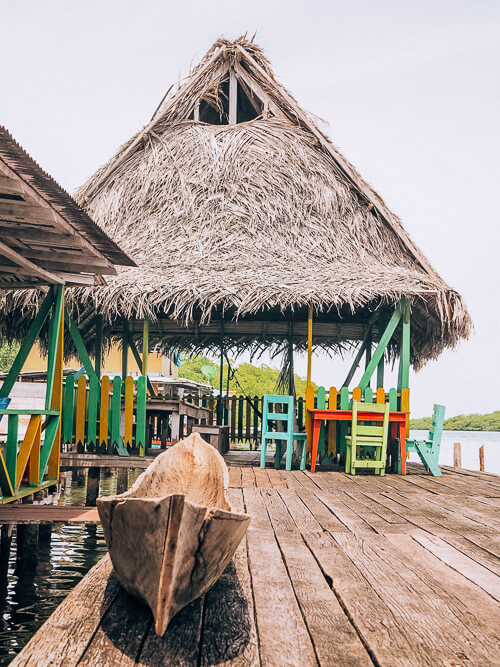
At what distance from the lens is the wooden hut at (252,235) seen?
30.0 ft

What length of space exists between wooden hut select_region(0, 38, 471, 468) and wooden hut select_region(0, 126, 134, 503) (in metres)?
2.61

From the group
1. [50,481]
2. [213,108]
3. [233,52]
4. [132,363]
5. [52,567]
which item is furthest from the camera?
[132,363]

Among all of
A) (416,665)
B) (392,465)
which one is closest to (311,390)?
(392,465)

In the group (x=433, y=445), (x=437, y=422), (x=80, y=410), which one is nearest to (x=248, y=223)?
(x=80, y=410)

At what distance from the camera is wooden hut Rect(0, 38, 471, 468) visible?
9.16 m

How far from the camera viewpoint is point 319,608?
2709 mm

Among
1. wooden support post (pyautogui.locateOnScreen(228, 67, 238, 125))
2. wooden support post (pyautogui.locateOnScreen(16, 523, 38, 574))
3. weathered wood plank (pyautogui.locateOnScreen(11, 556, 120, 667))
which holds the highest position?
wooden support post (pyautogui.locateOnScreen(228, 67, 238, 125))

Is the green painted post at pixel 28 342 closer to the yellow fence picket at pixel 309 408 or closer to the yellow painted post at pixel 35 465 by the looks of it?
the yellow painted post at pixel 35 465

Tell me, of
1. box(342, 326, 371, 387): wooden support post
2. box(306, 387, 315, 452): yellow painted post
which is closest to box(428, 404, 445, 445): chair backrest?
box(306, 387, 315, 452): yellow painted post

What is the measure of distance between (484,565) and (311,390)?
522 cm

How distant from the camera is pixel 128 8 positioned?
655 cm

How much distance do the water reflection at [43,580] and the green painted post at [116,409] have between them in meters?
1.28

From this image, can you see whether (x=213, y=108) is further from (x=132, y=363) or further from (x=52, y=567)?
(x=132, y=363)

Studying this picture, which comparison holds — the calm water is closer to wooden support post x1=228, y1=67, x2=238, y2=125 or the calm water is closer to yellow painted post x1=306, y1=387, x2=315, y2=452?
yellow painted post x1=306, y1=387, x2=315, y2=452
